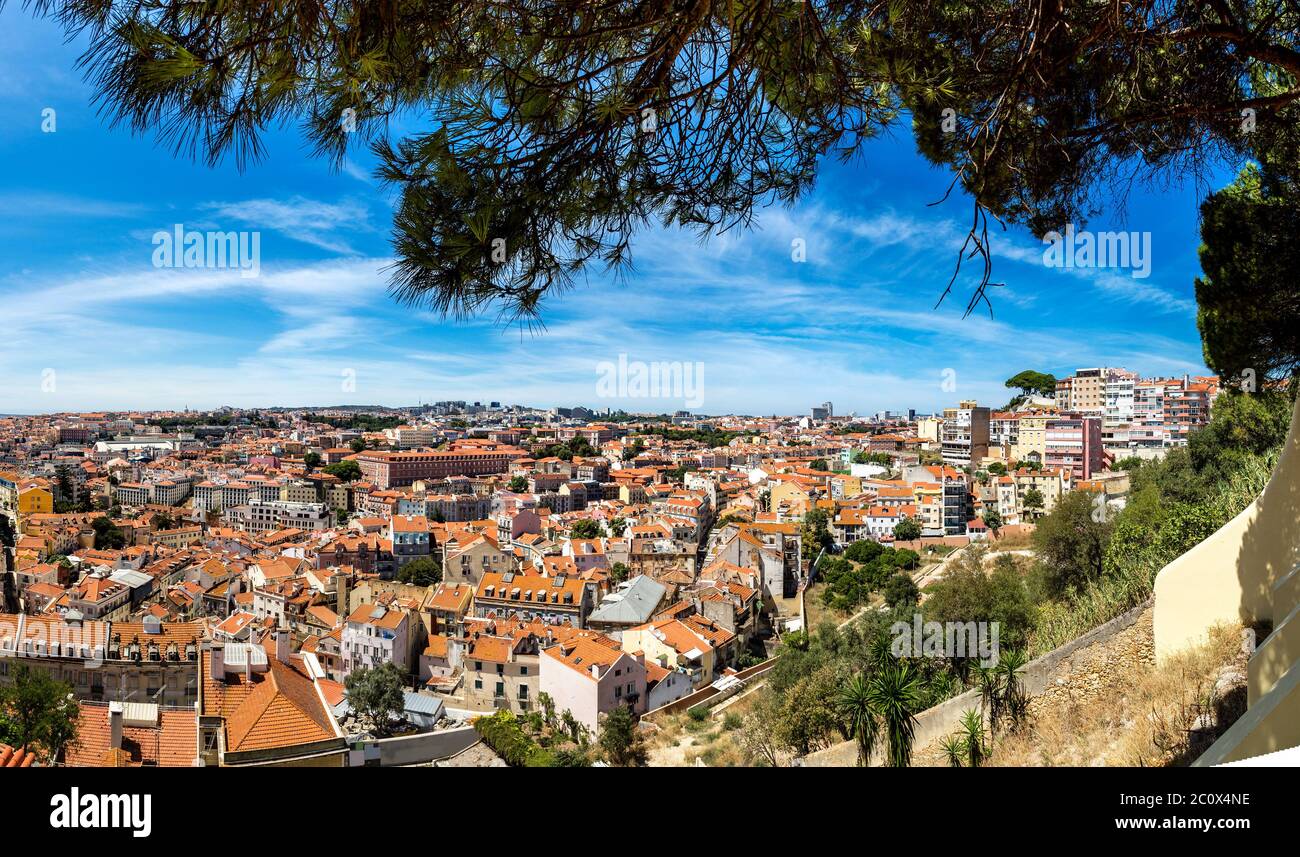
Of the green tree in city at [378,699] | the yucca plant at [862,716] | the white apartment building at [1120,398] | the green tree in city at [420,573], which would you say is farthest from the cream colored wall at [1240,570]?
the white apartment building at [1120,398]

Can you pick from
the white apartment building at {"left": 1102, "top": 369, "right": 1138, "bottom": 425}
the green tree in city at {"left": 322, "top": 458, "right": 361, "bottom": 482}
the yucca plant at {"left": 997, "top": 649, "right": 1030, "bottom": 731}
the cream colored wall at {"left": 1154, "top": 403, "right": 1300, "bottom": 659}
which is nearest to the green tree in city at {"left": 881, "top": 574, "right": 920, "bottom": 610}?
the yucca plant at {"left": 997, "top": 649, "right": 1030, "bottom": 731}

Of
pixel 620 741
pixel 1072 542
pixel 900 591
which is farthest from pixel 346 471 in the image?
pixel 1072 542

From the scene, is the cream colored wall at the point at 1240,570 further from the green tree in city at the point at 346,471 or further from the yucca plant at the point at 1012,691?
the green tree in city at the point at 346,471

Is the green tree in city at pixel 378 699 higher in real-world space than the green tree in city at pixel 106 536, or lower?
lower

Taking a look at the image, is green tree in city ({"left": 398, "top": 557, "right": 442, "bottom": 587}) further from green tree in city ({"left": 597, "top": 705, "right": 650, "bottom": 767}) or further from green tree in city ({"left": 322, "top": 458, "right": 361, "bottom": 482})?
green tree in city ({"left": 322, "top": 458, "right": 361, "bottom": 482})

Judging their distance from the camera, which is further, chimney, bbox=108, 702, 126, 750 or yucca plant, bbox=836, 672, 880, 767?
chimney, bbox=108, 702, 126, 750

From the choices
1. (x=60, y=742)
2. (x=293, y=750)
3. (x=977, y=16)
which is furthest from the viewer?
(x=293, y=750)

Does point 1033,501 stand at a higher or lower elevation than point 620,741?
higher

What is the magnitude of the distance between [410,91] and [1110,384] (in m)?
40.2

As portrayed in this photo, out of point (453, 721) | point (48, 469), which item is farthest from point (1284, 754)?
point (48, 469)

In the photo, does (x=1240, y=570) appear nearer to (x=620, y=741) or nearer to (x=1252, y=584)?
(x=1252, y=584)

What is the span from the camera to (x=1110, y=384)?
3462 centimetres
